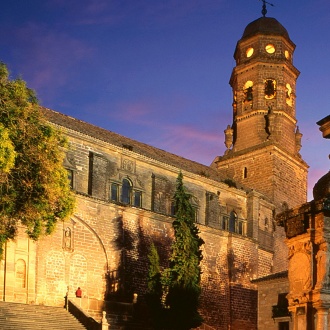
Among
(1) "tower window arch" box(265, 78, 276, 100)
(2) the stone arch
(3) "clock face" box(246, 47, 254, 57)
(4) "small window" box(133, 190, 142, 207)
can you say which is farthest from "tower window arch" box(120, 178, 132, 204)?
(3) "clock face" box(246, 47, 254, 57)

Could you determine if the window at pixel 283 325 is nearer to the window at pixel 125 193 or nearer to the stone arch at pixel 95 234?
the stone arch at pixel 95 234

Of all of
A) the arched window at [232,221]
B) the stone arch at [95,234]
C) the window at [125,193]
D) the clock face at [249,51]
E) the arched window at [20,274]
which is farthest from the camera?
the clock face at [249,51]

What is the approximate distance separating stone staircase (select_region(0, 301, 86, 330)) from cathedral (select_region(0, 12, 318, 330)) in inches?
48.4

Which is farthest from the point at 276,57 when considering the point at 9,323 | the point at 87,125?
the point at 9,323

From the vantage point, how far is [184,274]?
30.8 m

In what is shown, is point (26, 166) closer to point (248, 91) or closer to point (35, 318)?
point (35, 318)

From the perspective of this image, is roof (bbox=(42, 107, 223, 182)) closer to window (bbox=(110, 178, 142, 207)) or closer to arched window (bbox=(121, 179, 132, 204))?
arched window (bbox=(121, 179, 132, 204))

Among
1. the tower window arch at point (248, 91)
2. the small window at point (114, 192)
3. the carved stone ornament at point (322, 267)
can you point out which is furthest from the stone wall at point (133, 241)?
the carved stone ornament at point (322, 267)

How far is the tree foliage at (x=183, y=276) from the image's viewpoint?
30.1 metres

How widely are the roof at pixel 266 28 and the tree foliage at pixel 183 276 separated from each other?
22558 millimetres

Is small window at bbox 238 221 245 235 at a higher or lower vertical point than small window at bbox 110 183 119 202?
lower

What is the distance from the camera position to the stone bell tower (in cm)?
4853

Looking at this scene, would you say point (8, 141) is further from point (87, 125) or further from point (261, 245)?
point (261, 245)

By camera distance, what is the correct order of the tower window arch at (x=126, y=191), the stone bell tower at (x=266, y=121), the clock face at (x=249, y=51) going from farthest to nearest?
the clock face at (x=249, y=51), the stone bell tower at (x=266, y=121), the tower window arch at (x=126, y=191)
